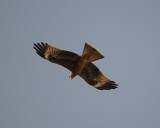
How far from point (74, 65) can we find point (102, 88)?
4.86 ft

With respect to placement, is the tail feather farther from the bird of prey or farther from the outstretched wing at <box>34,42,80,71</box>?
the outstretched wing at <box>34,42,80,71</box>

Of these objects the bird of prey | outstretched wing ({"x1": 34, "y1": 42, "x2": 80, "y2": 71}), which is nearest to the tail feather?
the bird of prey

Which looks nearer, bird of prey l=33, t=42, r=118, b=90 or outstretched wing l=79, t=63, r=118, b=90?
bird of prey l=33, t=42, r=118, b=90

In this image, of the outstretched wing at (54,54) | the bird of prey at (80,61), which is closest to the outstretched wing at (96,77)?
the bird of prey at (80,61)

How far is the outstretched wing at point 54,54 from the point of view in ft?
40.7

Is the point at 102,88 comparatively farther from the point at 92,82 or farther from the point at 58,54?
the point at 58,54

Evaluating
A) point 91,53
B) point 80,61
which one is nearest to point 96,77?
point 80,61

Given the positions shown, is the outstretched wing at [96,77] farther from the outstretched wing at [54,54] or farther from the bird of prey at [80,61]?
the outstretched wing at [54,54]

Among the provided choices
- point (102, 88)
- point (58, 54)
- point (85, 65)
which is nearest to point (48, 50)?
point (58, 54)

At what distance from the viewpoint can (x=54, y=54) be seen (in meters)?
12.6

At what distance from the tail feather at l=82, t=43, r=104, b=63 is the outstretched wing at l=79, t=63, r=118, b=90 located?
90 centimetres

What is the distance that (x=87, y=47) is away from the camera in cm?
1153

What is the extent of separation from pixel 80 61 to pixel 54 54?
3.08ft

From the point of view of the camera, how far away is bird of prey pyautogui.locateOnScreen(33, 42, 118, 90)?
11.7 meters
